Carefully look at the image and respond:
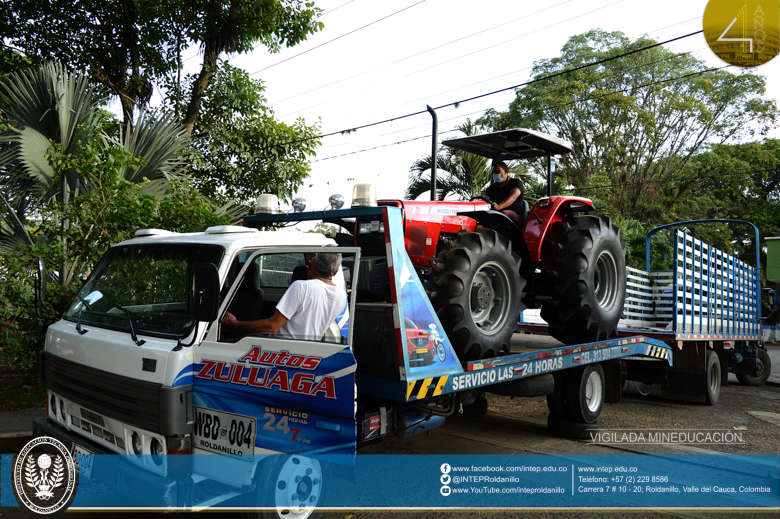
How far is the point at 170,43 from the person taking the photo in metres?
11.2

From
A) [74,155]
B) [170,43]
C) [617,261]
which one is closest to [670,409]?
[617,261]

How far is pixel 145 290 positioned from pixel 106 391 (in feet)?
2.57

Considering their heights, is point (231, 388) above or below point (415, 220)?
below

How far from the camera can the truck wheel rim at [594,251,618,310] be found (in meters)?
6.39

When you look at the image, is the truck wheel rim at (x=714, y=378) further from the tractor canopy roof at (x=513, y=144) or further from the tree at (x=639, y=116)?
the tree at (x=639, y=116)

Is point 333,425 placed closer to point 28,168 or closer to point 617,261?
point 617,261

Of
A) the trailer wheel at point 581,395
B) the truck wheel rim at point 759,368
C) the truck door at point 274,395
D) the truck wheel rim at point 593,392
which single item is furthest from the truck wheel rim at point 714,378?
the truck door at point 274,395

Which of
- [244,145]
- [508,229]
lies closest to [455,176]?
[244,145]

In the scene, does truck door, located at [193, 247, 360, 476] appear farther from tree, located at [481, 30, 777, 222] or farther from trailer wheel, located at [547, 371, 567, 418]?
tree, located at [481, 30, 777, 222]

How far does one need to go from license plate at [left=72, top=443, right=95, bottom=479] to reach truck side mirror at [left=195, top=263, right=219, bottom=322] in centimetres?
128

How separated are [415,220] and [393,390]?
2.10 meters

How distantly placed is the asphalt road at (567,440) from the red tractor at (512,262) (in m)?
1.24

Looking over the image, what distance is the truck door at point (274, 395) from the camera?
313cm

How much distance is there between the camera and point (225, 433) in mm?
3283
